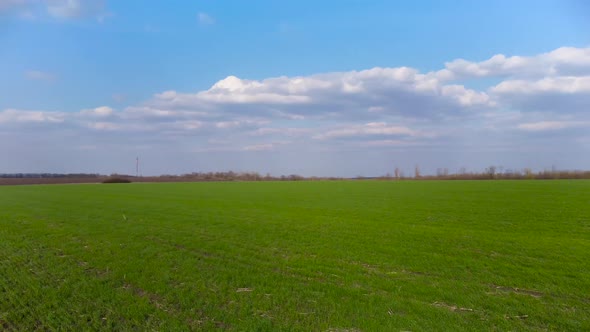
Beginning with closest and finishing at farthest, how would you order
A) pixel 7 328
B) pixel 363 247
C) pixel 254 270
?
pixel 7 328, pixel 254 270, pixel 363 247

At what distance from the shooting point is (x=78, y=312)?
724cm

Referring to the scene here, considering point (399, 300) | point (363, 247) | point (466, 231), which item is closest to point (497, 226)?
point (466, 231)

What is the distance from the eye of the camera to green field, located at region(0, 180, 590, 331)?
6.96 m

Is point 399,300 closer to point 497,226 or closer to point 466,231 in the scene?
point 466,231

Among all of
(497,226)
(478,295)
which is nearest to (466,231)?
(497,226)

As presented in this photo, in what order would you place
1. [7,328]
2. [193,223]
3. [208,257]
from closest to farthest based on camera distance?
[7,328] → [208,257] → [193,223]

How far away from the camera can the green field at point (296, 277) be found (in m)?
6.96

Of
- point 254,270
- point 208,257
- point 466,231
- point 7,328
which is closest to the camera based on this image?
point 7,328

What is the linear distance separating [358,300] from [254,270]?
3.40m

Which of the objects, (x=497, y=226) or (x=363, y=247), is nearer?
(x=363, y=247)

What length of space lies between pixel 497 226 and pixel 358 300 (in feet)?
43.4

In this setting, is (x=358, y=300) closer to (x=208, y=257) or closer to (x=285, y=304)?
(x=285, y=304)

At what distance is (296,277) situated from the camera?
31.7 ft

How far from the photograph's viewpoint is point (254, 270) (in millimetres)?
10328
